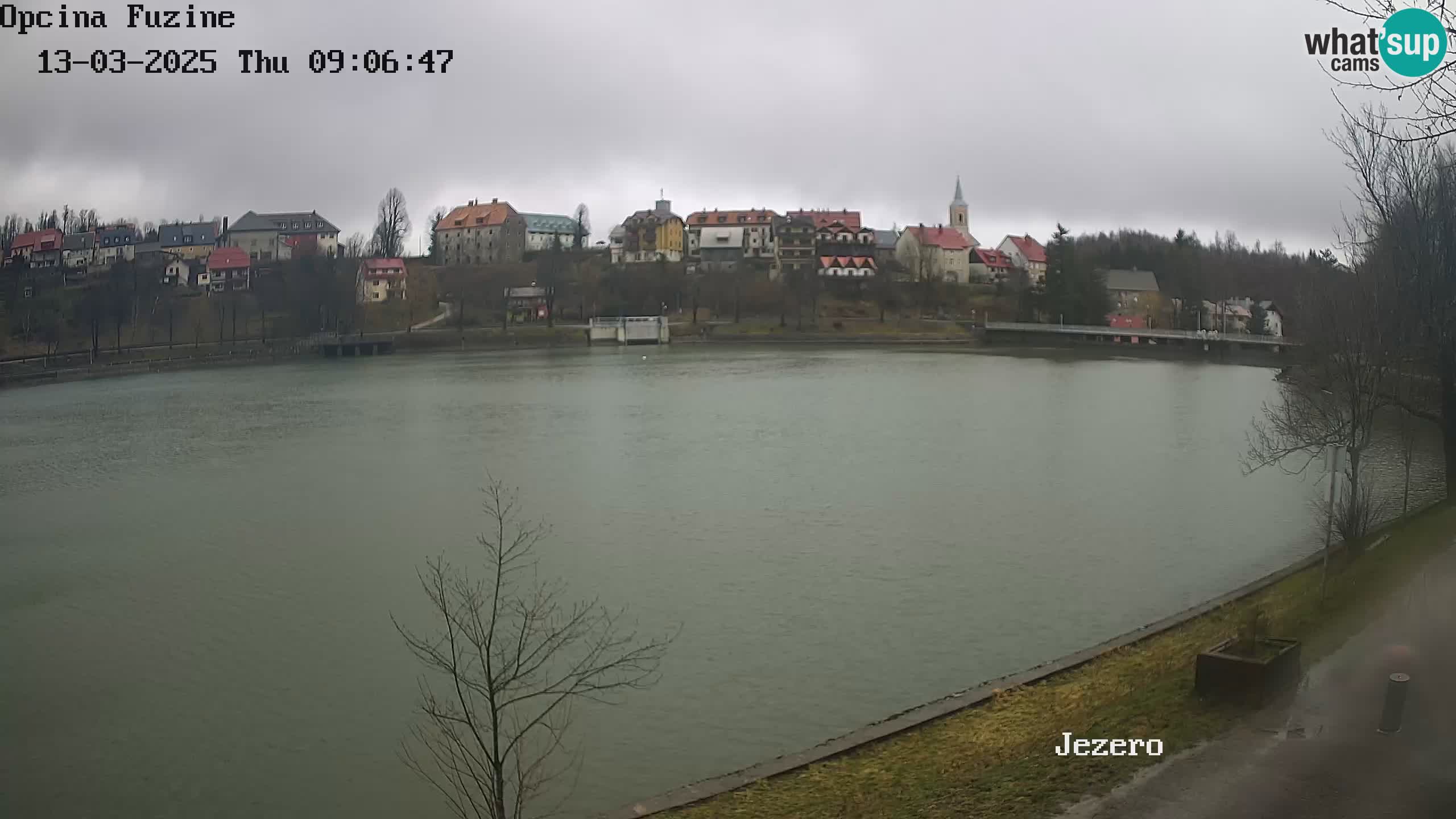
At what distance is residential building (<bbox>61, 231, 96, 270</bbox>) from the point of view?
47.1 metres

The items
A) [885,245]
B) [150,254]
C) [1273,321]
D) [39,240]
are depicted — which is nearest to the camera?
[39,240]

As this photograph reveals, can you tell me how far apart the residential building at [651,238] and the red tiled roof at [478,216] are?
8.42 meters

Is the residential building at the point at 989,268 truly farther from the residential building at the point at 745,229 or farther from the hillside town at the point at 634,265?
the residential building at the point at 745,229

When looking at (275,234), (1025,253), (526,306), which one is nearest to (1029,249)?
(1025,253)

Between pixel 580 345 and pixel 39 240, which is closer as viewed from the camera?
pixel 39 240

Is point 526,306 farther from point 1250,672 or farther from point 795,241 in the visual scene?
point 1250,672

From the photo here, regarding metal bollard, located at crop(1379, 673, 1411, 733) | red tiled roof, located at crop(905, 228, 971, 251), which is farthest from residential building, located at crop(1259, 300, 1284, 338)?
metal bollard, located at crop(1379, 673, 1411, 733)

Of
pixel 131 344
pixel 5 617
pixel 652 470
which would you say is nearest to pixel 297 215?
pixel 131 344

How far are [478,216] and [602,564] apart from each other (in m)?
68.4

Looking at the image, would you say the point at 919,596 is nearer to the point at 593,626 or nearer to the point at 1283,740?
the point at 593,626

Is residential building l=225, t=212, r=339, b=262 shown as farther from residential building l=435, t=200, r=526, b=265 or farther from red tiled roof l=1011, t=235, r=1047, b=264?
red tiled roof l=1011, t=235, r=1047, b=264

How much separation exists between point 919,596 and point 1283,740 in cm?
514

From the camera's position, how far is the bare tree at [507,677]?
572 centimetres

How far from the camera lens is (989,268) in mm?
74250
